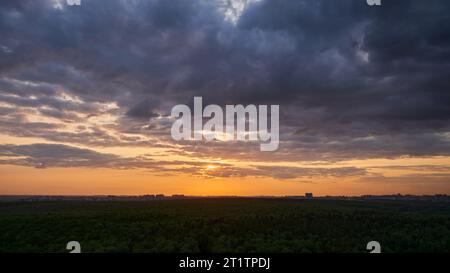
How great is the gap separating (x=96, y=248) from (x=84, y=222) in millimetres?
18858

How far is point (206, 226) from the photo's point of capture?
4469 cm

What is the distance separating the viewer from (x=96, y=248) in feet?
106
